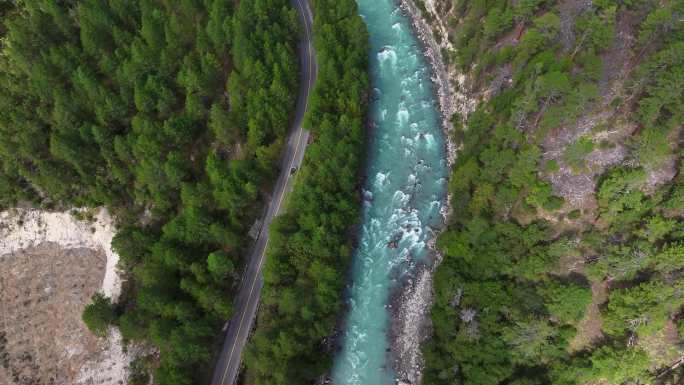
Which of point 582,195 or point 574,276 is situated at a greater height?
point 582,195

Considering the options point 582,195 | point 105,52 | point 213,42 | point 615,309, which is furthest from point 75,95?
point 615,309

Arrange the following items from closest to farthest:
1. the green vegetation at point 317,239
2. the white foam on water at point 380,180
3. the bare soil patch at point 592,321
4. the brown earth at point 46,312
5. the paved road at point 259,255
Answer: the bare soil patch at point 592,321 < the green vegetation at point 317,239 < the brown earth at point 46,312 < the paved road at point 259,255 < the white foam on water at point 380,180

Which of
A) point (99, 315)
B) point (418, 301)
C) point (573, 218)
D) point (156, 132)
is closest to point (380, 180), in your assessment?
point (418, 301)

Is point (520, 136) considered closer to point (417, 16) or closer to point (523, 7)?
point (523, 7)

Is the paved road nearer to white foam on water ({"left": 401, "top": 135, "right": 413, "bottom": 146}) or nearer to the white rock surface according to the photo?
white foam on water ({"left": 401, "top": 135, "right": 413, "bottom": 146})

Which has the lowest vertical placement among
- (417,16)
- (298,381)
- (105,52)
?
(298,381)

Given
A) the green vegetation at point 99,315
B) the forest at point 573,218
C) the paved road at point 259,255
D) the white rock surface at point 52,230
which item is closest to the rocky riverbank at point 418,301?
the forest at point 573,218

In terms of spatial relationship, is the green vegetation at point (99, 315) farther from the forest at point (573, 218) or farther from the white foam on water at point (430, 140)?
the white foam on water at point (430, 140)
